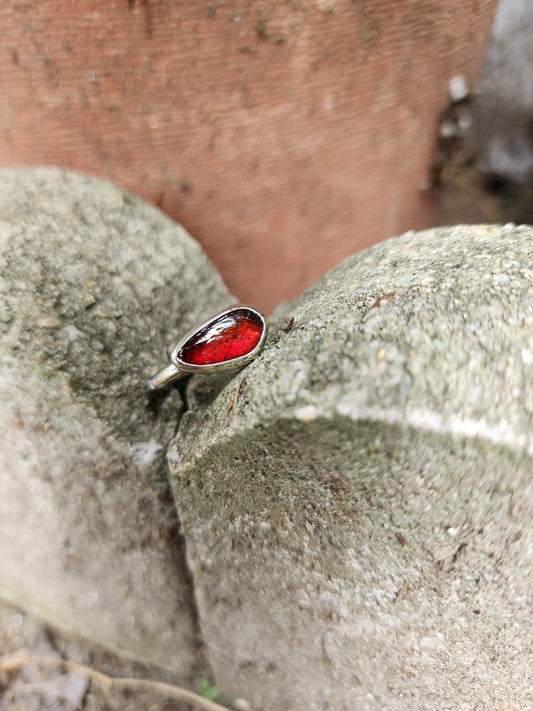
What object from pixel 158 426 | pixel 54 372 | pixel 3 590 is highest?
pixel 54 372

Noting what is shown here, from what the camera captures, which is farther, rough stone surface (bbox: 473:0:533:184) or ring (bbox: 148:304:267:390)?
rough stone surface (bbox: 473:0:533:184)

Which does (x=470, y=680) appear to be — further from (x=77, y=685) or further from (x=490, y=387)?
(x=77, y=685)

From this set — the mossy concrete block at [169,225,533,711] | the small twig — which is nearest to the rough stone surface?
the mossy concrete block at [169,225,533,711]

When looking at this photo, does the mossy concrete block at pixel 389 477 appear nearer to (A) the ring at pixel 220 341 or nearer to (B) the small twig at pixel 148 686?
(A) the ring at pixel 220 341

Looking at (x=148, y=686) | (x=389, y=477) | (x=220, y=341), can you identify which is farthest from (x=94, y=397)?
(x=148, y=686)

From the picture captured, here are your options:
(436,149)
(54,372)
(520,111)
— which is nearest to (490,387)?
(54,372)

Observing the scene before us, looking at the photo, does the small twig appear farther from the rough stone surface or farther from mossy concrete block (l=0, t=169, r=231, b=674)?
the rough stone surface
